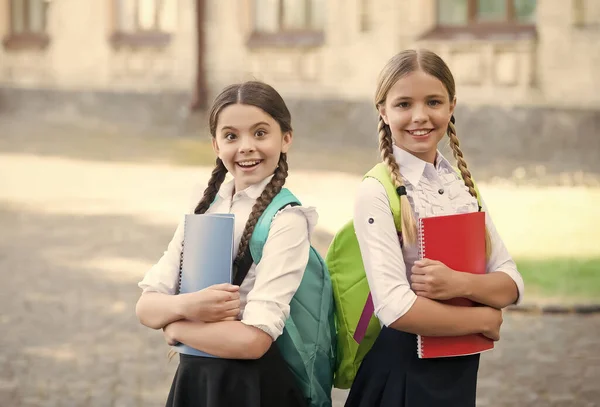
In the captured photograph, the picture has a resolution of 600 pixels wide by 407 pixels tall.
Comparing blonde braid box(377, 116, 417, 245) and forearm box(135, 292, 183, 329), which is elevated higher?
blonde braid box(377, 116, 417, 245)

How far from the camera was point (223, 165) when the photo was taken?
299 cm

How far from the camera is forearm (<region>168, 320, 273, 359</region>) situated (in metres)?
2.69

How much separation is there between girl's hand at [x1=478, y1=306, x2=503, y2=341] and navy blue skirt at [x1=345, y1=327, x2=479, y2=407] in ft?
0.32

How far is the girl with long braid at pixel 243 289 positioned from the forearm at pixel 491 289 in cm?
41

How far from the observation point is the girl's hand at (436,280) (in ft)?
8.73

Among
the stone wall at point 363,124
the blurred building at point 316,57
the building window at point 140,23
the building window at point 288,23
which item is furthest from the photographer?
the building window at point 140,23

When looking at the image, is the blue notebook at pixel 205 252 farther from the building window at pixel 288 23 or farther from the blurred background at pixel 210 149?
the building window at pixel 288 23

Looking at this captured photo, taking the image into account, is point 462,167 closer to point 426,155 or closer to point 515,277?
point 426,155

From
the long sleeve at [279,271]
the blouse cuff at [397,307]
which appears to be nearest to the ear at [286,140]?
the long sleeve at [279,271]

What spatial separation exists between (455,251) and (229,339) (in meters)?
0.58

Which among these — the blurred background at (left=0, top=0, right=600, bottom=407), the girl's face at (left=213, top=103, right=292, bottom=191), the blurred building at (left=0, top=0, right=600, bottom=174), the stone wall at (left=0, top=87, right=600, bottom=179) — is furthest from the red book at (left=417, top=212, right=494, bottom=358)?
the blurred building at (left=0, top=0, right=600, bottom=174)

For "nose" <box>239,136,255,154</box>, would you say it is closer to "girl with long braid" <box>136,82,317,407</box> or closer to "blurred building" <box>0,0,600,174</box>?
"girl with long braid" <box>136,82,317,407</box>

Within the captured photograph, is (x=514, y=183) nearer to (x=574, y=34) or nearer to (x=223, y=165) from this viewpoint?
(x=574, y=34)

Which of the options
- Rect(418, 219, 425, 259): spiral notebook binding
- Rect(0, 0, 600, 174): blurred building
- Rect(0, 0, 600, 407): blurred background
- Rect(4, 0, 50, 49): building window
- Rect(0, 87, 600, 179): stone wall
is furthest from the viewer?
Rect(4, 0, 50, 49): building window
